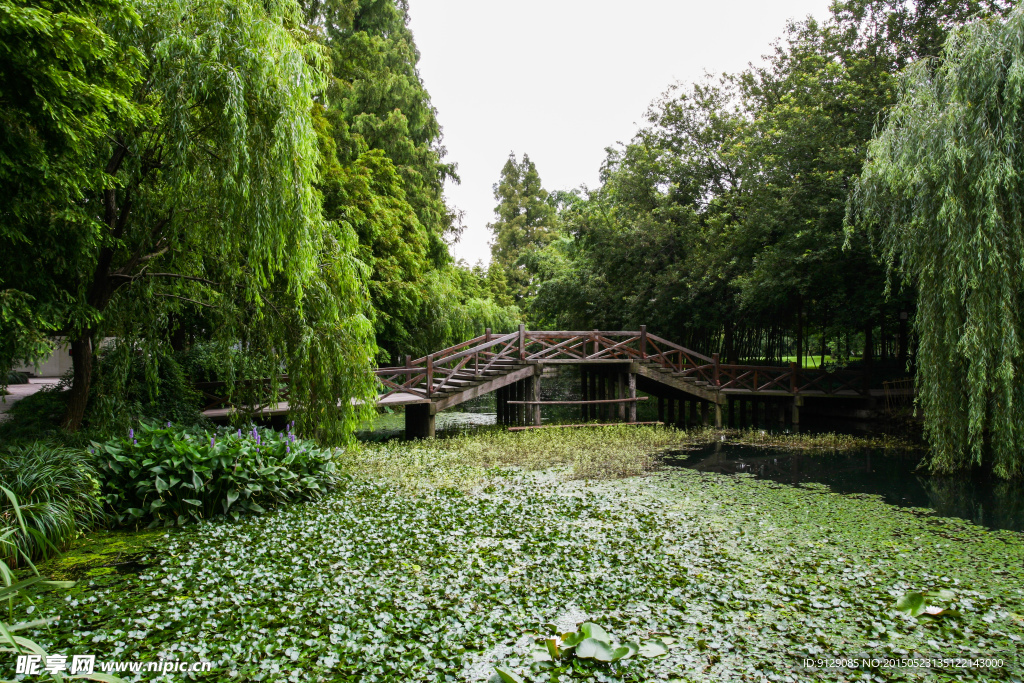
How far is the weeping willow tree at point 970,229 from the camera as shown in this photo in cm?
802

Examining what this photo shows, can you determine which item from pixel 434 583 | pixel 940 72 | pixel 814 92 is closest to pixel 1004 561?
pixel 434 583

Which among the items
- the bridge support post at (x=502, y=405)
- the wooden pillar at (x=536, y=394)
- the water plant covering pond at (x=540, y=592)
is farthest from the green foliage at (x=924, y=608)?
the bridge support post at (x=502, y=405)

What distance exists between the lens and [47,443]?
21.0 feet

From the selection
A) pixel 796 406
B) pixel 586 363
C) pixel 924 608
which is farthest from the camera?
pixel 796 406

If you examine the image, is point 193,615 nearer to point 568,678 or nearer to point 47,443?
point 568,678

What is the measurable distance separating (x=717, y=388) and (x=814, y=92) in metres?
7.95

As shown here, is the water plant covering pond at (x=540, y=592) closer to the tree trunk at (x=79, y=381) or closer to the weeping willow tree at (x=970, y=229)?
the weeping willow tree at (x=970, y=229)

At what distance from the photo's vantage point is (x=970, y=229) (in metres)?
8.34

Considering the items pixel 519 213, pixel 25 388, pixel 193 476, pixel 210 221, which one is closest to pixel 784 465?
pixel 193 476

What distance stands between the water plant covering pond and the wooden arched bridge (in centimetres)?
710

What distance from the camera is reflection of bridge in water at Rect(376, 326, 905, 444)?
14.5m

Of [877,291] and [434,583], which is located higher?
[877,291]

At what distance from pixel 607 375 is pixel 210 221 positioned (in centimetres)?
1410

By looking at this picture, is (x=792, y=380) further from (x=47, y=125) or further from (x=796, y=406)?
(x=47, y=125)
